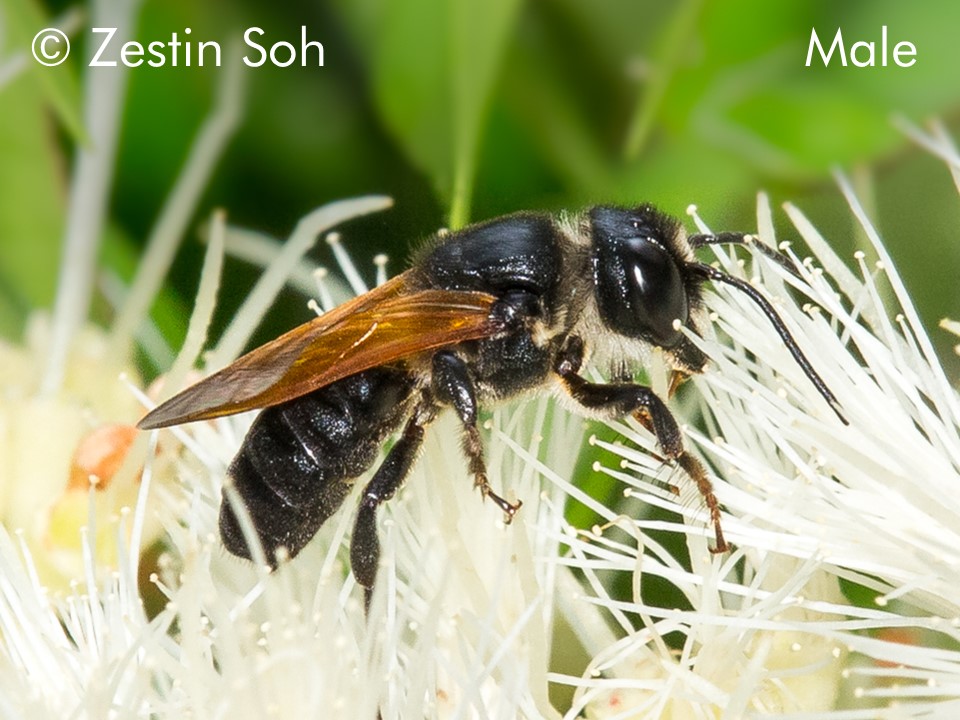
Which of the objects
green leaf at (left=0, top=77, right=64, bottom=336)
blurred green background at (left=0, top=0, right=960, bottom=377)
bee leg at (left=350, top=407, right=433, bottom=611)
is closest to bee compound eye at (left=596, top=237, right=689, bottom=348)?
bee leg at (left=350, top=407, right=433, bottom=611)

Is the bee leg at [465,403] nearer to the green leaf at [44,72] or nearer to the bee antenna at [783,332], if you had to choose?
the bee antenna at [783,332]

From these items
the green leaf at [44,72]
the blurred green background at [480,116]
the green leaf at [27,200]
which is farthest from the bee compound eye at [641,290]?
the green leaf at [27,200]

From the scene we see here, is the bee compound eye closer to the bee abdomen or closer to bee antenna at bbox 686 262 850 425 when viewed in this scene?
bee antenna at bbox 686 262 850 425

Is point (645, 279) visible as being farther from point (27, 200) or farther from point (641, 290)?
point (27, 200)

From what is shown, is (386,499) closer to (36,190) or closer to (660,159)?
(660,159)

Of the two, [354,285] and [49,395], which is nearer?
[354,285]

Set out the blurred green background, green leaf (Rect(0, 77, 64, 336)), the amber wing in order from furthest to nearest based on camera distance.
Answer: green leaf (Rect(0, 77, 64, 336)), the blurred green background, the amber wing

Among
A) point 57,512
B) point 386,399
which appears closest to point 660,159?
point 386,399
